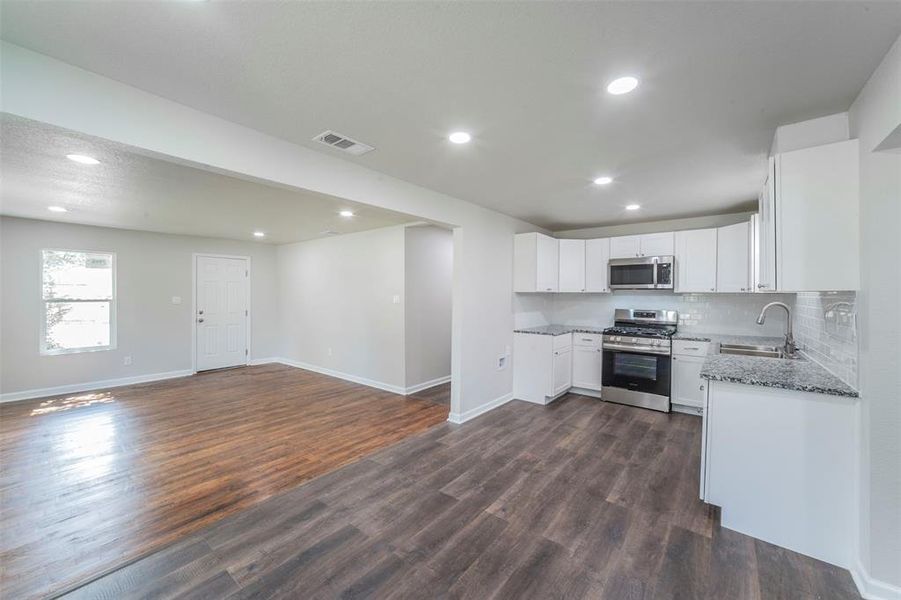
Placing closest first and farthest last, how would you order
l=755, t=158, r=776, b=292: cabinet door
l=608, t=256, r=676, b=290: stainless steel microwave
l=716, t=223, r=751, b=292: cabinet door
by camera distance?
l=755, t=158, r=776, b=292: cabinet door → l=716, t=223, r=751, b=292: cabinet door → l=608, t=256, r=676, b=290: stainless steel microwave

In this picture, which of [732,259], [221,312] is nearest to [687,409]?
→ [732,259]

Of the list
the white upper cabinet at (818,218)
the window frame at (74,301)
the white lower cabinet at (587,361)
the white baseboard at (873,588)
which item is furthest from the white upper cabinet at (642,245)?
the window frame at (74,301)

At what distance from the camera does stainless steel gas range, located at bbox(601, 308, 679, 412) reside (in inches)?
165

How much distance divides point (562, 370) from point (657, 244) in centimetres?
202

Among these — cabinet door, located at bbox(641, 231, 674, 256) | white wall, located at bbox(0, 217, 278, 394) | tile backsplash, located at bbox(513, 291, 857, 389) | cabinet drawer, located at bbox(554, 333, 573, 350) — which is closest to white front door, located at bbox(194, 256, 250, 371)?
white wall, located at bbox(0, 217, 278, 394)

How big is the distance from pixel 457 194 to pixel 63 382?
618cm

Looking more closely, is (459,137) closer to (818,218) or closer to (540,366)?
(818,218)

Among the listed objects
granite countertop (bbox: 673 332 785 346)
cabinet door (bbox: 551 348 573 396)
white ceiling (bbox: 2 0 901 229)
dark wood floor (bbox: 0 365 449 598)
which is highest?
white ceiling (bbox: 2 0 901 229)

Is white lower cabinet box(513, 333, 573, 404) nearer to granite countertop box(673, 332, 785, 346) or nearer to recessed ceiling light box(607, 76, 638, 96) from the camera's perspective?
granite countertop box(673, 332, 785, 346)

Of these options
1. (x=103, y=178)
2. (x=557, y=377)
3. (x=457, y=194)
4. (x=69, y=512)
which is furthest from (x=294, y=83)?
(x=557, y=377)

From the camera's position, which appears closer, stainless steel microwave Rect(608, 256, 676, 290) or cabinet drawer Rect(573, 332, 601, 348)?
stainless steel microwave Rect(608, 256, 676, 290)

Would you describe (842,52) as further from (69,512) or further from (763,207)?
(69,512)

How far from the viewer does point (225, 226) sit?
5367mm

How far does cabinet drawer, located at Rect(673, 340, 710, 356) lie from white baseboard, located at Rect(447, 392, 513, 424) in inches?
82.4
